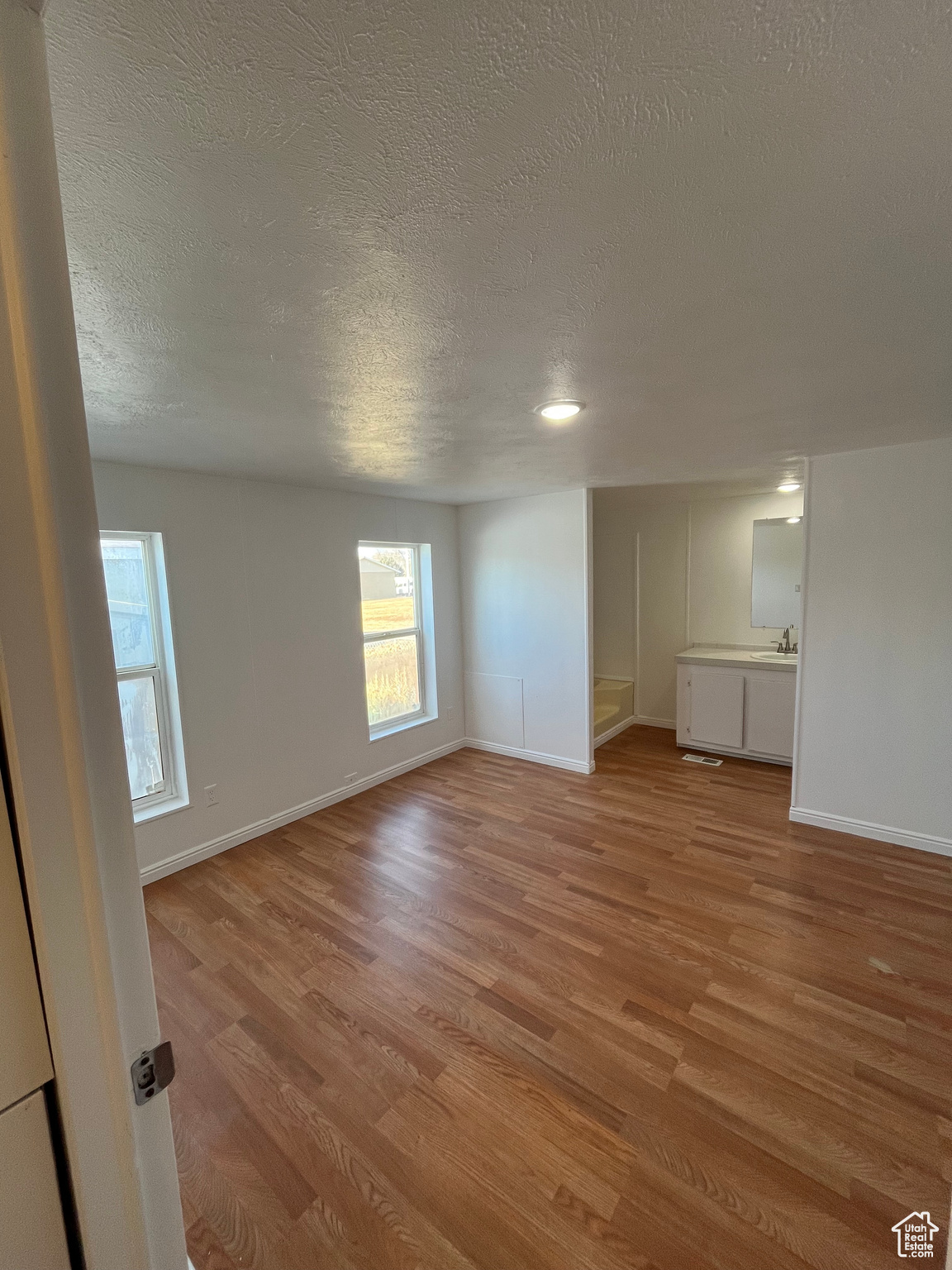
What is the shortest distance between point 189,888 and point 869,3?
382 cm

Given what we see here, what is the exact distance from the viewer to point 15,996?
1.72 ft

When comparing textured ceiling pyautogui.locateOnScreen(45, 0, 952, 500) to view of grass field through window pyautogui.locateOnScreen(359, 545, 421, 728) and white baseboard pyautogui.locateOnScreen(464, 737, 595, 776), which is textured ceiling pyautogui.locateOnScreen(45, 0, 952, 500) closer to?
view of grass field through window pyautogui.locateOnScreen(359, 545, 421, 728)

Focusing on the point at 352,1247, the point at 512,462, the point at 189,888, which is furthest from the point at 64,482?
the point at 189,888

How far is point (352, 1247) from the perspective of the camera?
4.25ft

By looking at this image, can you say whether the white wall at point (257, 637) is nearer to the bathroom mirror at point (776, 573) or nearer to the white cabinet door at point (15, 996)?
the white cabinet door at point (15, 996)

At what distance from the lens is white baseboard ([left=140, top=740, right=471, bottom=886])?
3027 millimetres

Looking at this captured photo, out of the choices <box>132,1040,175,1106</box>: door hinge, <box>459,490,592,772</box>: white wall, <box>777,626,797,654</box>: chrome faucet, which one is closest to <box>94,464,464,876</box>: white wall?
<box>459,490,592,772</box>: white wall

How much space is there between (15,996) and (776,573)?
18.3 ft

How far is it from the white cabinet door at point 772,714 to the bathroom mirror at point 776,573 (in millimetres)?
737

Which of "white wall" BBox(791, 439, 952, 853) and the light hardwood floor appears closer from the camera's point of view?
the light hardwood floor

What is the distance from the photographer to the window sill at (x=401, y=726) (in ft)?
14.3

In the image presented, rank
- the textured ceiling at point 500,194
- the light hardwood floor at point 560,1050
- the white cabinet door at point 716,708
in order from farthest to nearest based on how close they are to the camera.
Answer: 1. the white cabinet door at point 716,708
2. the light hardwood floor at point 560,1050
3. the textured ceiling at point 500,194

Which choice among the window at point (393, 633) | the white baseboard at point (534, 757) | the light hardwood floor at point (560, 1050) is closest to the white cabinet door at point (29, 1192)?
the light hardwood floor at point (560, 1050)

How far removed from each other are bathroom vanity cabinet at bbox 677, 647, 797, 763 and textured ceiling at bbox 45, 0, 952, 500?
3126 mm
